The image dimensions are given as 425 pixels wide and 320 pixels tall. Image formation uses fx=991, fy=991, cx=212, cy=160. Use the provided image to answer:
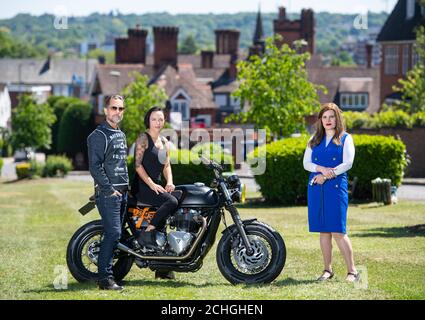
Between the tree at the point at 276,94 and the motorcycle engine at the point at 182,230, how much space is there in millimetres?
25026

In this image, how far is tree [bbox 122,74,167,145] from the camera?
5988cm

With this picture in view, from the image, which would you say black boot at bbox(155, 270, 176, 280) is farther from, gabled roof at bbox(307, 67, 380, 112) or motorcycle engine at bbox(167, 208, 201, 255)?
gabled roof at bbox(307, 67, 380, 112)

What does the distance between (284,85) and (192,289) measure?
88.8 feet

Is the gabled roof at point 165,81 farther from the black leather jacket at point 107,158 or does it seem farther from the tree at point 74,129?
the black leather jacket at point 107,158

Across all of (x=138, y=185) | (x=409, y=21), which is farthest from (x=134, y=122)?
(x=138, y=185)

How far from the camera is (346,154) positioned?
1116 cm

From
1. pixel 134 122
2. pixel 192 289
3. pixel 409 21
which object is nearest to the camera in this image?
pixel 192 289

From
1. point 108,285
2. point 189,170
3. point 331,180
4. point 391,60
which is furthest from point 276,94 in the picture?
point 391,60

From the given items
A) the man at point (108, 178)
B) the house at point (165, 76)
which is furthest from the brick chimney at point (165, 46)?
the man at point (108, 178)

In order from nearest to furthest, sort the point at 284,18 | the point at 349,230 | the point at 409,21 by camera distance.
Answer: the point at 349,230
the point at 409,21
the point at 284,18

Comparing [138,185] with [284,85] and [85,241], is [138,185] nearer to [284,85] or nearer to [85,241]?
[85,241]

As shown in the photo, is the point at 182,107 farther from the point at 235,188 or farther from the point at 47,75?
the point at 47,75

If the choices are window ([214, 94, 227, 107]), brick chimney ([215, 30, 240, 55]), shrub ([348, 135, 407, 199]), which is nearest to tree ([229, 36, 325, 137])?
shrub ([348, 135, 407, 199])

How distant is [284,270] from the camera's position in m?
12.2
